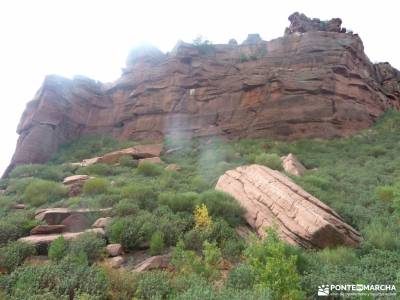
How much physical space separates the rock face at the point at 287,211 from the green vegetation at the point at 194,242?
44 cm

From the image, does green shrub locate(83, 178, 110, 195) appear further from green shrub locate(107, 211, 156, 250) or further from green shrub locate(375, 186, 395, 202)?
green shrub locate(375, 186, 395, 202)

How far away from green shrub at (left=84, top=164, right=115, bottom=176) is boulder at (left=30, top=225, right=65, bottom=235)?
788cm

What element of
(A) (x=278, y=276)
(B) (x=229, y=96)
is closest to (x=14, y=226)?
(A) (x=278, y=276)

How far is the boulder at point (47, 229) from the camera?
9.15 m

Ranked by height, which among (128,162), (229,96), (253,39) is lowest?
(128,162)

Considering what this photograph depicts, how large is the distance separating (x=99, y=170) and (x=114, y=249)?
32.0 ft

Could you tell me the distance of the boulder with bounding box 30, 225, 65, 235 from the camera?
30.0 feet

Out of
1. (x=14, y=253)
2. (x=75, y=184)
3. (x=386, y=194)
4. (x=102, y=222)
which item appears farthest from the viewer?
(x=75, y=184)

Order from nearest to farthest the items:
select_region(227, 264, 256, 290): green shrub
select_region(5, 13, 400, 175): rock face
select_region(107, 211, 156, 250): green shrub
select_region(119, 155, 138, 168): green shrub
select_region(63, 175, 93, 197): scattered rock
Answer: select_region(227, 264, 256, 290): green shrub < select_region(107, 211, 156, 250): green shrub < select_region(63, 175, 93, 197): scattered rock < select_region(119, 155, 138, 168): green shrub < select_region(5, 13, 400, 175): rock face

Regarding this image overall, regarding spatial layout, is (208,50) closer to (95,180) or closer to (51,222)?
(95,180)

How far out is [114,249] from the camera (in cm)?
806

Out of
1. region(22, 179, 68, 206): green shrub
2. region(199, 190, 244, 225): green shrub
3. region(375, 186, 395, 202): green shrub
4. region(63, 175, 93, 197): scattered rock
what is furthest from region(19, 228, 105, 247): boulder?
region(375, 186, 395, 202): green shrub

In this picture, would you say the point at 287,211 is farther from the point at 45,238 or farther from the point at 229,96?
the point at 229,96

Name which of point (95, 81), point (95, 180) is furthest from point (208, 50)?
point (95, 180)
